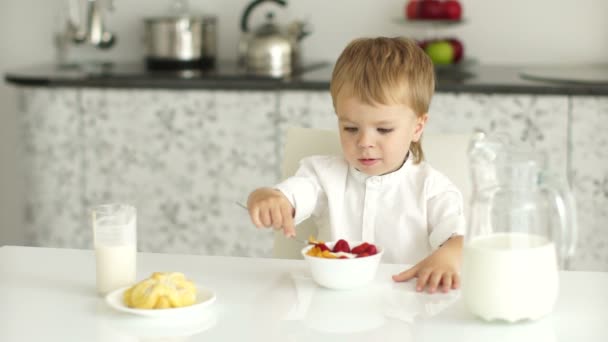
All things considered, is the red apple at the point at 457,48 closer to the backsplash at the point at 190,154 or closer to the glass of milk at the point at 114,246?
the backsplash at the point at 190,154

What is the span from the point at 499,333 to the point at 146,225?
79.2 inches

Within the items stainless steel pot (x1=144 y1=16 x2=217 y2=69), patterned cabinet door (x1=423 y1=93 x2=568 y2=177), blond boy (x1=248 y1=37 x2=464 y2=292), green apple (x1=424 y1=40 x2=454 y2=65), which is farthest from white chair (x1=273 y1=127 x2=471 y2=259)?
stainless steel pot (x1=144 y1=16 x2=217 y2=69)

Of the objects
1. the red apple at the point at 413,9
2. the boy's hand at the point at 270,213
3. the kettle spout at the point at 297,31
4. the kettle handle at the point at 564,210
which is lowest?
the boy's hand at the point at 270,213

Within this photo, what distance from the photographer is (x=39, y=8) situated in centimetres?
354

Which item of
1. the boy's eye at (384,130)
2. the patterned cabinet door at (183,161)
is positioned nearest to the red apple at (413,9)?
the patterned cabinet door at (183,161)

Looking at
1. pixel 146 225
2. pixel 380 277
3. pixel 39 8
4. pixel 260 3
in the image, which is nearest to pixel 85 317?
pixel 380 277

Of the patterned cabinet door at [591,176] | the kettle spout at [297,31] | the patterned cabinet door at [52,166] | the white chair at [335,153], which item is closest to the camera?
the white chair at [335,153]

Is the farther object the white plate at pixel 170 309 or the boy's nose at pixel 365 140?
the boy's nose at pixel 365 140

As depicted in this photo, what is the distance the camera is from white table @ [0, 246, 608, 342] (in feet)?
3.98

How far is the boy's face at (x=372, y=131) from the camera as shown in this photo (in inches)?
65.2

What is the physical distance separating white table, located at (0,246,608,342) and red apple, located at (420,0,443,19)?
5.60ft

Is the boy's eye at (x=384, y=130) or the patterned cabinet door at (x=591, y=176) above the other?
the boy's eye at (x=384, y=130)

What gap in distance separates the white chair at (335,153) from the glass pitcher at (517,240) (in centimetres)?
58

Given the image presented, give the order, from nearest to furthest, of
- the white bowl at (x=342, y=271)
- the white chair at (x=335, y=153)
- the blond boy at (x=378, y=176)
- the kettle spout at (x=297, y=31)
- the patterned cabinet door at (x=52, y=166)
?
1. the white bowl at (x=342, y=271)
2. the blond boy at (x=378, y=176)
3. the white chair at (x=335, y=153)
4. the patterned cabinet door at (x=52, y=166)
5. the kettle spout at (x=297, y=31)
